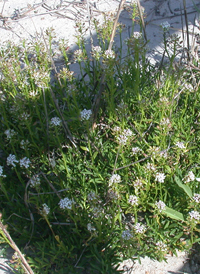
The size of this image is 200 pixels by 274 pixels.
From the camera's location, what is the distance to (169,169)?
7.18 feet

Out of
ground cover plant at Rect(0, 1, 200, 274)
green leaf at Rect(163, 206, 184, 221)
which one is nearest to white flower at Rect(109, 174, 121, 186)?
ground cover plant at Rect(0, 1, 200, 274)

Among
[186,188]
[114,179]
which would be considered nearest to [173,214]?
[186,188]

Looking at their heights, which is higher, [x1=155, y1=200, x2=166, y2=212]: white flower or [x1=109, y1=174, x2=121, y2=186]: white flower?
[x1=109, y1=174, x2=121, y2=186]: white flower

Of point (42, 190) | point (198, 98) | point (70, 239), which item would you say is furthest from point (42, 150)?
point (198, 98)

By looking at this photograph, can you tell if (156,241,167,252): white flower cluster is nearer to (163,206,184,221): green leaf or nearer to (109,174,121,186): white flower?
(163,206,184,221): green leaf

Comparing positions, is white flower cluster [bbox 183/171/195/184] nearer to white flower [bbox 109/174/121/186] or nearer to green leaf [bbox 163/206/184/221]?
green leaf [bbox 163/206/184/221]

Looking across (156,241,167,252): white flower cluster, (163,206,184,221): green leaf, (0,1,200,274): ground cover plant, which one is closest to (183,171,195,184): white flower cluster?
(0,1,200,274): ground cover plant

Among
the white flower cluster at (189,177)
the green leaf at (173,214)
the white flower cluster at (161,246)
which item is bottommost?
the white flower cluster at (161,246)

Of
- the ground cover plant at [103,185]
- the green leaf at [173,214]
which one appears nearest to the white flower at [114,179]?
the ground cover plant at [103,185]

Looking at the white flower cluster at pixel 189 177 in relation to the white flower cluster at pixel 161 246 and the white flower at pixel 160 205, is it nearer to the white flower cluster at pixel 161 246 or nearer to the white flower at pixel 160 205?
the white flower at pixel 160 205

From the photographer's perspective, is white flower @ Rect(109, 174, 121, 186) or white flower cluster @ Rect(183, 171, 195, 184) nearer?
white flower @ Rect(109, 174, 121, 186)

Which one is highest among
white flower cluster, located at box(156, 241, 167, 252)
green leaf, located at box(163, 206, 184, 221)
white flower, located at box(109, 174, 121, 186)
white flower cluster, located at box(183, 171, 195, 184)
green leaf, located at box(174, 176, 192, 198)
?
white flower, located at box(109, 174, 121, 186)

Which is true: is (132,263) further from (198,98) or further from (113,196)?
(198,98)

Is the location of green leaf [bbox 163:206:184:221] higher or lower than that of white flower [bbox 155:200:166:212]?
lower
